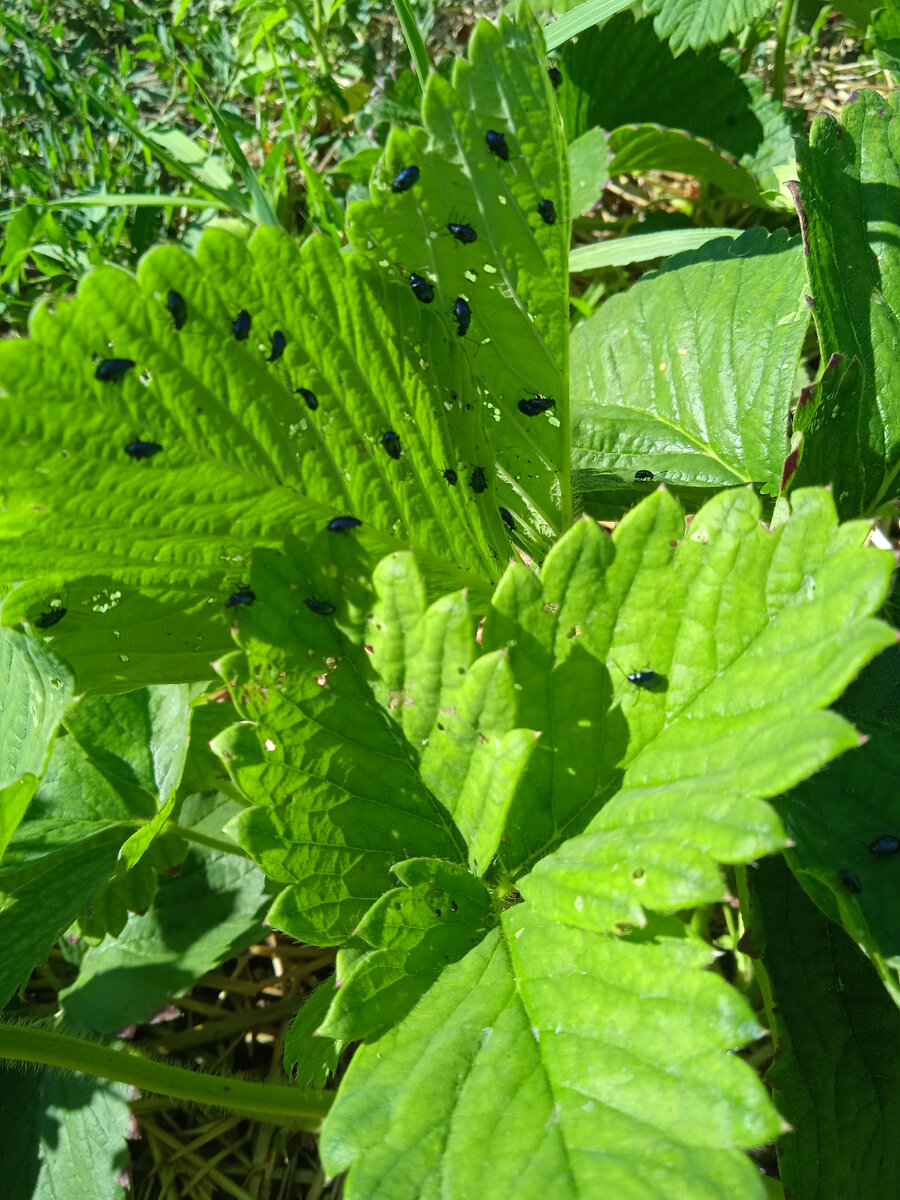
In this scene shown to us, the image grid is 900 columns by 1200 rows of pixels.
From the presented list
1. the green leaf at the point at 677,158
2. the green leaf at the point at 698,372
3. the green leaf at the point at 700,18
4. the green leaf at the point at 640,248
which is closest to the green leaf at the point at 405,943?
the green leaf at the point at 698,372

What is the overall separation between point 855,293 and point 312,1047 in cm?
144

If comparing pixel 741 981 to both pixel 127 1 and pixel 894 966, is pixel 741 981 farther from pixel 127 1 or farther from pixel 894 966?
pixel 127 1

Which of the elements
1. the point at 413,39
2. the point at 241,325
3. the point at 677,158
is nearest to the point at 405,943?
the point at 241,325

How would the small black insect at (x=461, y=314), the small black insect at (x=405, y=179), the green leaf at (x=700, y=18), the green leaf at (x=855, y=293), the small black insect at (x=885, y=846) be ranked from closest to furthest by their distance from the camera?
the small black insect at (x=885, y=846) < the small black insect at (x=405, y=179) < the small black insect at (x=461, y=314) < the green leaf at (x=855, y=293) < the green leaf at (x=700, y=18)

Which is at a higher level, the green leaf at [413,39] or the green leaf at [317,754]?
the green leaf at [413,39]

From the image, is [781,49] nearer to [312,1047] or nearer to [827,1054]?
[827,1054]

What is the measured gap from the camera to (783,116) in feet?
9.50

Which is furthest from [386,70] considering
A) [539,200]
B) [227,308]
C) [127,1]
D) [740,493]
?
[740,493]

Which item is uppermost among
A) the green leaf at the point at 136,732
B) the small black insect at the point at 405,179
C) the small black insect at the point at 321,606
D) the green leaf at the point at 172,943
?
the small black insect at the point at 405,179

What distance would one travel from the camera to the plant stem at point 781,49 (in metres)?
Result: 2.88

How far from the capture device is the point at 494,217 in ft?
4.65

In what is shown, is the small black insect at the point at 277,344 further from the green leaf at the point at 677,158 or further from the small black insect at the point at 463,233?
the green leaf at the point at 677,158

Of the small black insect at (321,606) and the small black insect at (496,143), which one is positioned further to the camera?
the small black insect at (496,143)

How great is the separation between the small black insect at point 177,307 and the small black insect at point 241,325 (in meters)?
0.07
